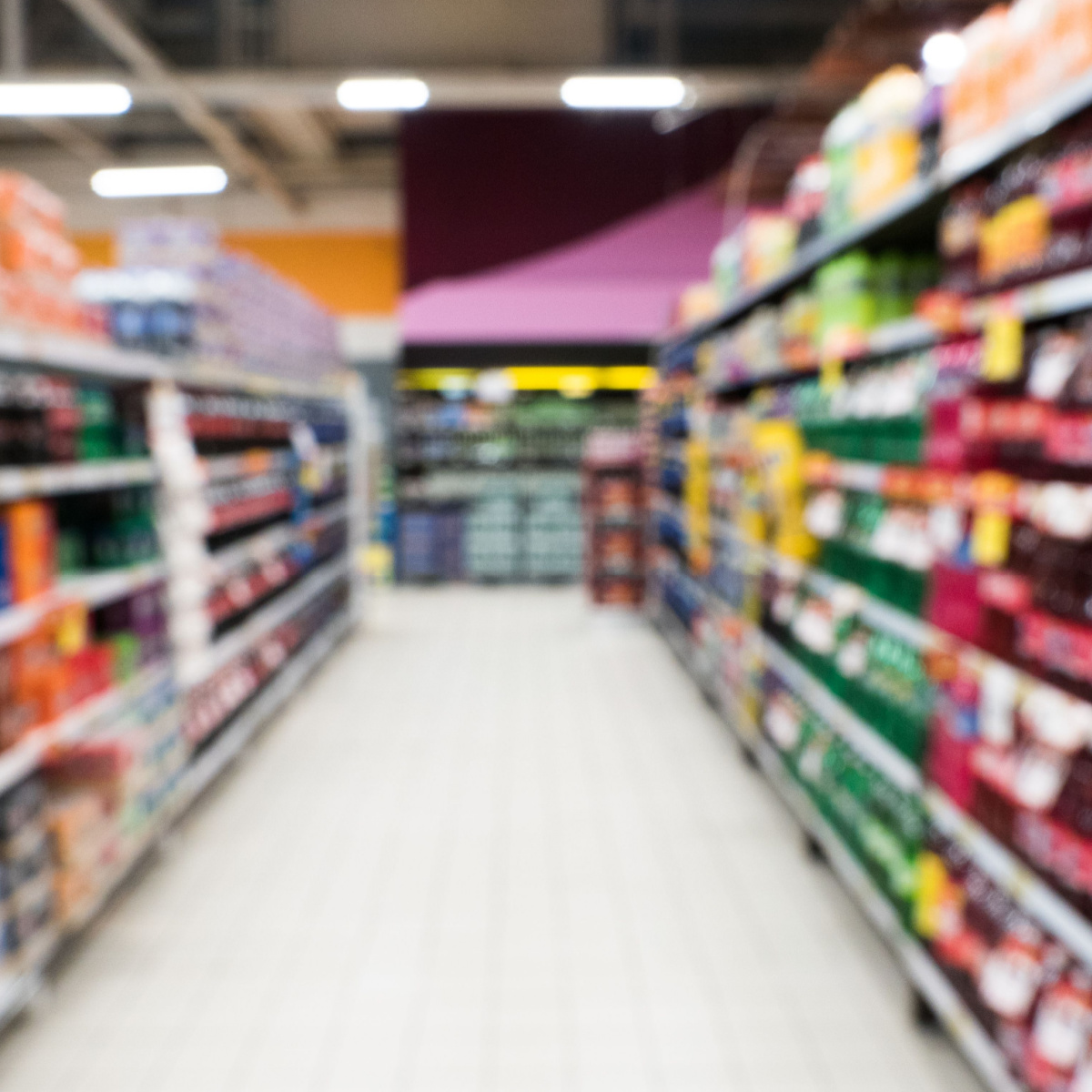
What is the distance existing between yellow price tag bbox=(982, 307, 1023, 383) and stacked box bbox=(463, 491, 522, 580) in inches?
366

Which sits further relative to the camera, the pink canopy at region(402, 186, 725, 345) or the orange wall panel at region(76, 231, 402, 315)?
the orange wall panel at region(76, 231, 402, 315)

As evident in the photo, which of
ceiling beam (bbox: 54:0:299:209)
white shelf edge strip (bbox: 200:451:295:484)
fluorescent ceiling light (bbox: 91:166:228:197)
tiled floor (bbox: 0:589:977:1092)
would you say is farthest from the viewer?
fluorescent ceiling light (bbox: 91:166:228:197)

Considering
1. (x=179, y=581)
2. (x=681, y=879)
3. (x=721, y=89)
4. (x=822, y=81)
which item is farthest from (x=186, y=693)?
(x=721, y=89)

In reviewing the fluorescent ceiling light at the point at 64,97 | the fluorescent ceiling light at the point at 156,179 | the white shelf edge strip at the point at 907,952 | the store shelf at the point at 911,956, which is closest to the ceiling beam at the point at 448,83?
the fluorescent ceiling light at the point at 64,97

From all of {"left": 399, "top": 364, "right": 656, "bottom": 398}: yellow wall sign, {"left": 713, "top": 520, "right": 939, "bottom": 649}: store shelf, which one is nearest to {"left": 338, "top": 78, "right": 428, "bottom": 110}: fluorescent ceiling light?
{"left": 399, "top": 364, "right": 656, "bottom": 398}: yellow wall sign

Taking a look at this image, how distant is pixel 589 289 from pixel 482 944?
934 cm

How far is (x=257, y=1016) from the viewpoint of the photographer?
305cm

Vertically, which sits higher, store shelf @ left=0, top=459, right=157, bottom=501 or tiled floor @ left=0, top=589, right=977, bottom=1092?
store shelf @ left=0, top=459, right=157, bottom=501

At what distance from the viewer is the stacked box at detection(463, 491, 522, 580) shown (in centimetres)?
1173

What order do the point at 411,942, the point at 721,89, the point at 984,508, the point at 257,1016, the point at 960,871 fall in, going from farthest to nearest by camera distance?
the point at 721,89 → the point at 411,942 → the point at 257,1016 → the point at 960,871 → the point at 984,508

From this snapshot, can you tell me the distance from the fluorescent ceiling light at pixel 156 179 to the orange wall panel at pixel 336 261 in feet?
11.4

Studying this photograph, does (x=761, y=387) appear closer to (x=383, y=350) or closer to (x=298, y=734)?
(x=298, y=734)

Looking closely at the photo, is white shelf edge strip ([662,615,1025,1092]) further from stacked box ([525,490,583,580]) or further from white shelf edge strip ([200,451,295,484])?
stacked box ([525,490,583,580])

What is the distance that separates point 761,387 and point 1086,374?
389cm
